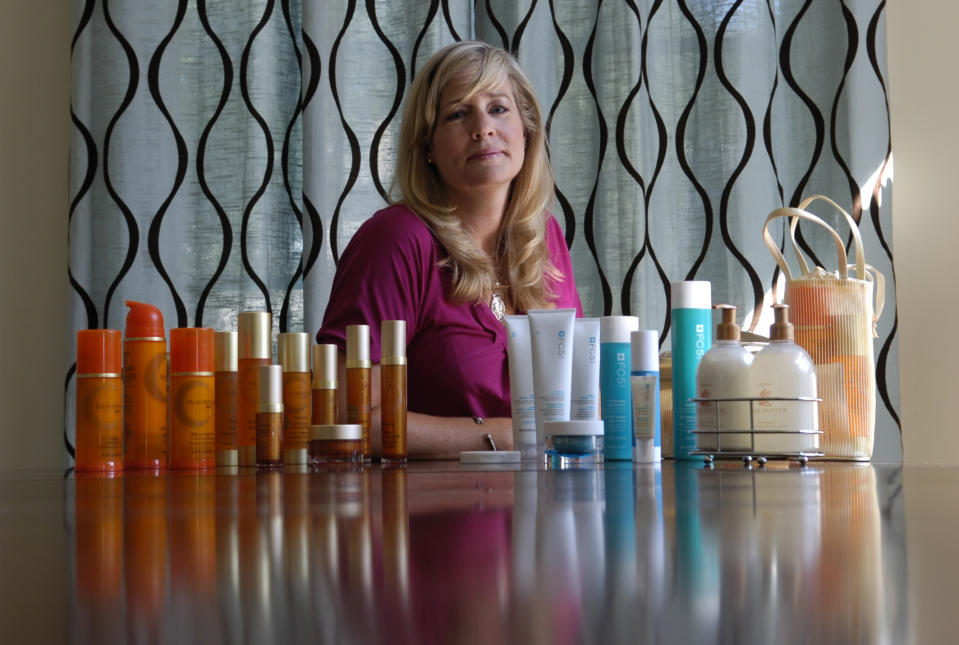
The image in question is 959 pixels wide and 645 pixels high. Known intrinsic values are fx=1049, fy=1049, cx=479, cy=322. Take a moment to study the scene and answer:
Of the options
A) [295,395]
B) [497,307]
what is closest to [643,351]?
[295,395]

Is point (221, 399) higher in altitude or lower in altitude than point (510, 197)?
lower

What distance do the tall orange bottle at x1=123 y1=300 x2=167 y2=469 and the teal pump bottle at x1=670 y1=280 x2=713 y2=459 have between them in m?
0.52

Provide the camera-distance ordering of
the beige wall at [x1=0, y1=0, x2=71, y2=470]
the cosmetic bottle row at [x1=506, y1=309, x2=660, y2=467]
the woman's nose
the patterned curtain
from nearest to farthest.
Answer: the cosmetic bottle row at [x1=506, y1=309, x2=660, y2=467] → the woman's nose → the patterned curtain → the beige wall at [x1=0, y1=0, x2=71, y2=470]

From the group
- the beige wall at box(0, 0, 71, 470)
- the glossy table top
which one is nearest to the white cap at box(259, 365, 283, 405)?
the glossy table top

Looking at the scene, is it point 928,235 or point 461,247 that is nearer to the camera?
point 461,247

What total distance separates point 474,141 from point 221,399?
82 centimetres

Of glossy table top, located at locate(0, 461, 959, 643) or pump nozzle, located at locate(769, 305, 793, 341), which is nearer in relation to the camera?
glossy table top, located at locate(0, 461, 959, 643)

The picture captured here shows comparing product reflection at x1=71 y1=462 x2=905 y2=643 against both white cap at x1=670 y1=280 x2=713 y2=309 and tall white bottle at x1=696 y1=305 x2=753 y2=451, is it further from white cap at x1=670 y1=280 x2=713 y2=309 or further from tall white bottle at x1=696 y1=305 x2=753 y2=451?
white cap at x1=670 y1=280 x2=713 y2=309

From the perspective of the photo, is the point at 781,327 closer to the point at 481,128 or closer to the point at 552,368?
the point at 552,368

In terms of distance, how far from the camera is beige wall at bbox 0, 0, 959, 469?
7.74 ft

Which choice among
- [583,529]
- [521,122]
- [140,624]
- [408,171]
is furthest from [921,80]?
[140,624]

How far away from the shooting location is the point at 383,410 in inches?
42.7

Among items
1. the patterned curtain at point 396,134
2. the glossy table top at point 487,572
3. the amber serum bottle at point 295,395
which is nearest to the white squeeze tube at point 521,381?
the amber serum bottle at point 295,395

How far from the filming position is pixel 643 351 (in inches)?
41.6
